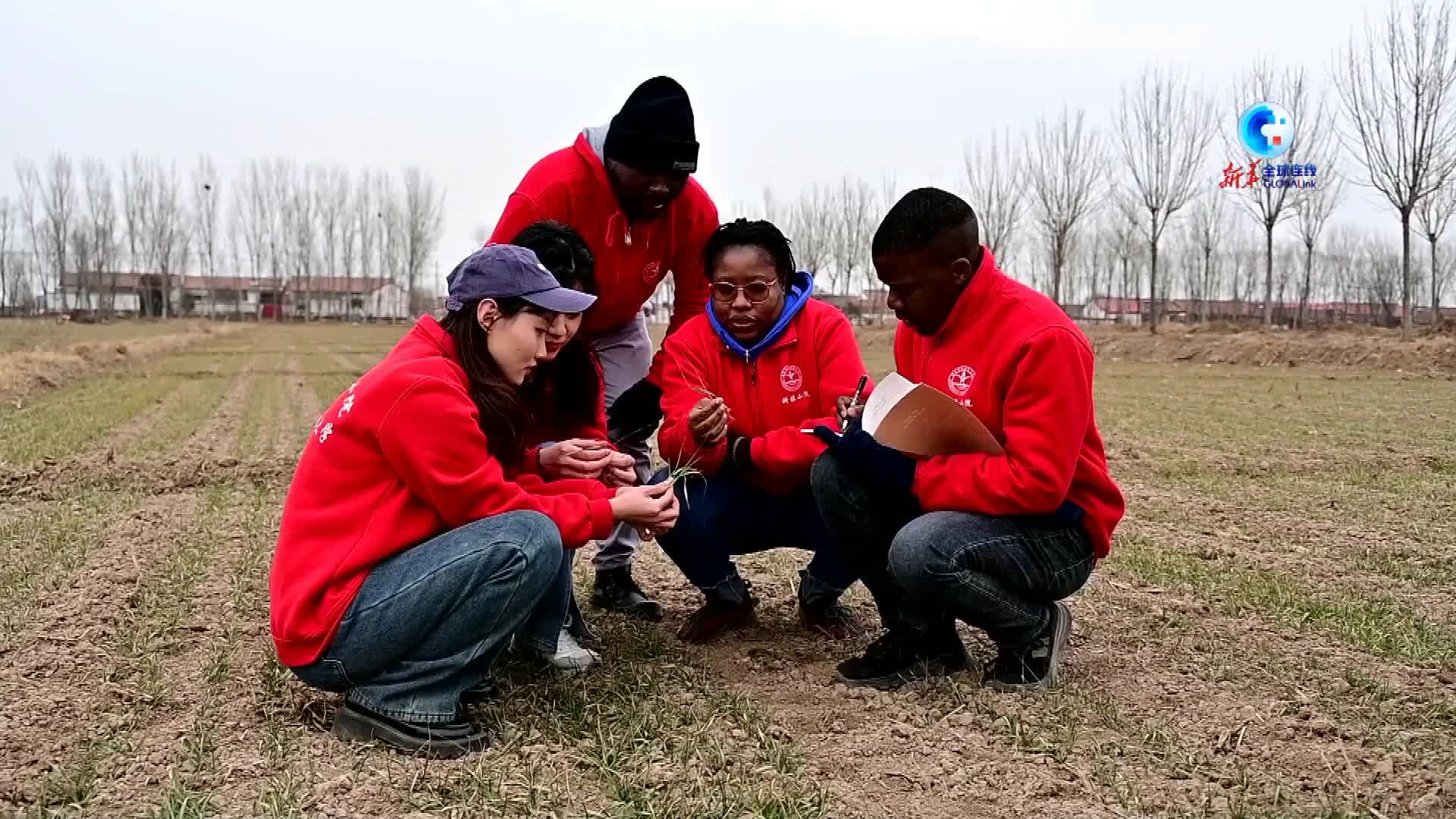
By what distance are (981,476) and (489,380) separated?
1491 mm

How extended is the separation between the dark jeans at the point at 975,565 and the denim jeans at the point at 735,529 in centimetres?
49

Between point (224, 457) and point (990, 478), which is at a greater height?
point (990, 478)

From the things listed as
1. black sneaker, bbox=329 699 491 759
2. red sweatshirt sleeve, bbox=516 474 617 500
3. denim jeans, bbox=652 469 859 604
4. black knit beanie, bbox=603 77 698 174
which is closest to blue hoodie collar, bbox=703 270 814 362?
denim jeans, bbox=652 469 859 604

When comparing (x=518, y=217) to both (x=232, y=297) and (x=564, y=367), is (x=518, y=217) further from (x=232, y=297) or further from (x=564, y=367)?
(x=232, y=297)

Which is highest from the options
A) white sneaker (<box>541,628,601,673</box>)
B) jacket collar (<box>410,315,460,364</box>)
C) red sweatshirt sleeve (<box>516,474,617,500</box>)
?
jacket collar (<box>410,315,460,364</box>)

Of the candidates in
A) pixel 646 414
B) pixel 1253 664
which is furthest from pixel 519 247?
pixel 1253 664

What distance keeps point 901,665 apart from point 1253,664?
1225 mm

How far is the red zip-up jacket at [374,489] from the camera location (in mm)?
2771

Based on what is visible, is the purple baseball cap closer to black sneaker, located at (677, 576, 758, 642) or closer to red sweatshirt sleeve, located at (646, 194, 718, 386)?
red sweatshirt sleeve, located at (646, 194, 718, 386)

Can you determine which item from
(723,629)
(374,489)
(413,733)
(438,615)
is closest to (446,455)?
(374,489)

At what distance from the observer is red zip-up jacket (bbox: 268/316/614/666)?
2771mm

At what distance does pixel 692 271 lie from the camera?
4.50m

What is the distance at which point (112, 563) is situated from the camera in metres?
5.15

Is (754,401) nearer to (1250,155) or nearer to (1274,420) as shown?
(1274,420)
